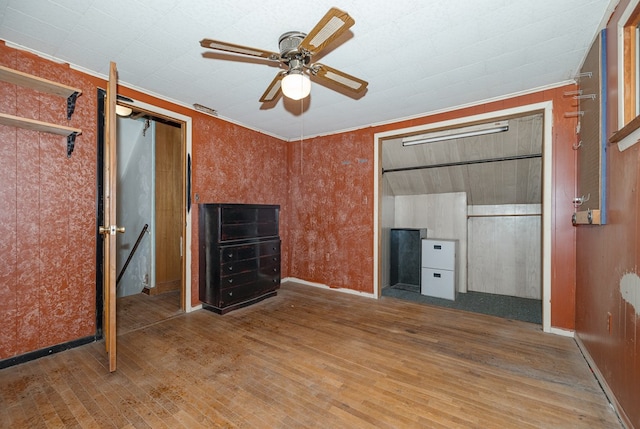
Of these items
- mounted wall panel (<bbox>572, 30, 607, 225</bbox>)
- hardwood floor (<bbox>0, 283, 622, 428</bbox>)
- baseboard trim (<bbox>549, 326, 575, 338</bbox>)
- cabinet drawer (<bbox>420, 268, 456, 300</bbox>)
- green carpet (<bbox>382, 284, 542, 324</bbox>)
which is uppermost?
mounted wall panel (<bbox>572, 30, 607, 225</bbox>)

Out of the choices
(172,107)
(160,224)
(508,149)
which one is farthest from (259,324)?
(508,149)

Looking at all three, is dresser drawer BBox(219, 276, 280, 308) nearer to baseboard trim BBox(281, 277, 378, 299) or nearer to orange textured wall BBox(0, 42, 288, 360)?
baseboard trim BBox(281, 277, 378, 299)

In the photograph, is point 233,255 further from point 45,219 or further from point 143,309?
point 45,219

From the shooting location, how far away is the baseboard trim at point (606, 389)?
58.8 inches

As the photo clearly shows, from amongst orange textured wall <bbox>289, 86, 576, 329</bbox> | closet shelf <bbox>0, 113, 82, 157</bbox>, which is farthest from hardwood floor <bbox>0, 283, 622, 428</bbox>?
closet shelf <bbox>0, 113, 82, 157</bbox>

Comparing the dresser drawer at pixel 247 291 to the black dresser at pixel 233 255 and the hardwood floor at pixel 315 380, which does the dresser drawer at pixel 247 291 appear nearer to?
the black dresser at pixel 233 255

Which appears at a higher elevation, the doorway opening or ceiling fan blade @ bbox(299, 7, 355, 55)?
ceiling fan blade @ bbox(299, 7, 355, 55)

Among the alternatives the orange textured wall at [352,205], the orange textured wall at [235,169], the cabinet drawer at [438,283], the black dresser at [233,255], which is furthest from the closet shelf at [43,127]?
the cabinet drawer at [438,283]

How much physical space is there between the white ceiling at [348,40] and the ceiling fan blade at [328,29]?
13.8 inches

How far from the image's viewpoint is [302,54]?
174 centimetres

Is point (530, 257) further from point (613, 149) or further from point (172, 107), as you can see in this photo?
point (172, 107)

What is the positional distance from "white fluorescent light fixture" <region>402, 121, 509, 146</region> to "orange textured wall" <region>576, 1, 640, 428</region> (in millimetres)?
1535

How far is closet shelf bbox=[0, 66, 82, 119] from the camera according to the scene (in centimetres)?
191

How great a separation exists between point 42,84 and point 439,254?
4.50 m
